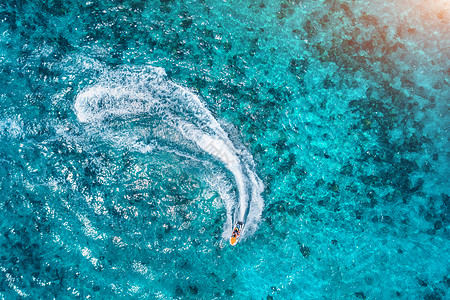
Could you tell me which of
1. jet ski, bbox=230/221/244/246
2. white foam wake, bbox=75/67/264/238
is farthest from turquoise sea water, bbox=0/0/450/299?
jet ski, bbox=230/221/244/246

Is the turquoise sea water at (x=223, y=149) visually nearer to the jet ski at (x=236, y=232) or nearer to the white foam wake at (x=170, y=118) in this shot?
the white foam wake at (x=170, y=118)

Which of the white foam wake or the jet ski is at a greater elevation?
the white foam wake

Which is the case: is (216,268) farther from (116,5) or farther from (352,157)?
(116,5)

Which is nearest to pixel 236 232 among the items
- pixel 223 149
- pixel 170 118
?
pixel 223 149

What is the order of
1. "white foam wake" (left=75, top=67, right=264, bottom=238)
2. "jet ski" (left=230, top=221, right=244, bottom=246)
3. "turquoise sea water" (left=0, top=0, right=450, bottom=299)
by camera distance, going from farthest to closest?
"white foam wake" (left=75, top=67, right=264, bottom=238) → "turquoise sea water" (left=0, top=0, right=450, bottom=299) → "jet ski" (left=230, top=221, right=244, bottom=246)

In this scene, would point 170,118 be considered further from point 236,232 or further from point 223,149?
point 236,232

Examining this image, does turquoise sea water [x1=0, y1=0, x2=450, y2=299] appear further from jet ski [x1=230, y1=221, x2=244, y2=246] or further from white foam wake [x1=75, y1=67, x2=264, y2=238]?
jet ski [x1=230, y1=221, x2=244, y2=246]
